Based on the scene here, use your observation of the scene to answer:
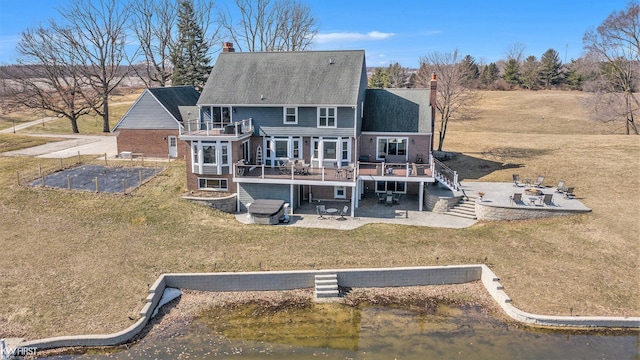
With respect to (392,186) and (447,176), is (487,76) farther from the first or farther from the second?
(392,186)

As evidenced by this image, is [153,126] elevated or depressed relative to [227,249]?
elevated

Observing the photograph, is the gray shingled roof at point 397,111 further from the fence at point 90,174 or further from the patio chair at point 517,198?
the fence at point 90,174

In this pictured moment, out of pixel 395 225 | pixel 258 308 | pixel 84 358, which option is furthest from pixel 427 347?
pixel 84 358

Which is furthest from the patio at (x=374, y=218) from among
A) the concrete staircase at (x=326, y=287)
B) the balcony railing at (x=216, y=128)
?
the concrete staircase at (x=326, y=287)

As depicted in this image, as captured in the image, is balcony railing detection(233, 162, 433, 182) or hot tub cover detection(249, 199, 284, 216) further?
balcony railing detection(233, 162, 433, 182)

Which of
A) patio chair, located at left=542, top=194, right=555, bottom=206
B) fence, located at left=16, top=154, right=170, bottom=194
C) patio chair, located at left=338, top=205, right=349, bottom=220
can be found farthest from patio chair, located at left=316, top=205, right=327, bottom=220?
patio chair, located at left=542, top=194, right=555, bottom=206

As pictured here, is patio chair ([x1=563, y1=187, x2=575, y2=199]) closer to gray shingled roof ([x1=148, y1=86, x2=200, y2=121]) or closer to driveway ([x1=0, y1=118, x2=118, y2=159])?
gray shingled roof ([x1=148, y1=86, x2=200, y2=121])

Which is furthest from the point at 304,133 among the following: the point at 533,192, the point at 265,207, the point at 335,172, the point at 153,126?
the point at 153,126
